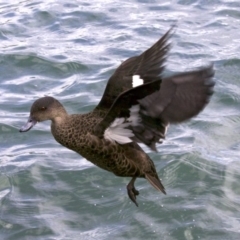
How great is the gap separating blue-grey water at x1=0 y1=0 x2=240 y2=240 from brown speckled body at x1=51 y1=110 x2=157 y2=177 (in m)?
0.99

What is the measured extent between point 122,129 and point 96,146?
24cm

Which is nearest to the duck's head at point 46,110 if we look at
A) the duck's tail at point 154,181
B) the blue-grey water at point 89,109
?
the duck's tail at point 154,181

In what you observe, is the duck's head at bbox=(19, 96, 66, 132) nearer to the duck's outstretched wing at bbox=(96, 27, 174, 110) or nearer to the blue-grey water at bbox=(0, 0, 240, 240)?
the duck's outstretched wing at bbox=(96, 27, 174, 110)

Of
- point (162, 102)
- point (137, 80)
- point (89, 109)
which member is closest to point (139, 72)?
point (137, 80)

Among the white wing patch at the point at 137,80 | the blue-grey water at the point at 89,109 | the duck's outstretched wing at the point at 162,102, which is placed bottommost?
the blue-grey water at the point at 89,109

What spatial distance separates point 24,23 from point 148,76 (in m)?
5.02

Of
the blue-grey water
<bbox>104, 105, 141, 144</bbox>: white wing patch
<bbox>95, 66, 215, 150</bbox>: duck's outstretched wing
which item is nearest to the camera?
<bbox>95, 66, 215, 150</bbox>: duck's outstretched wing

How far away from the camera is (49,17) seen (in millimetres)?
11281

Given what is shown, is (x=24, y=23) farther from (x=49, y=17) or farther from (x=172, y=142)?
(x=172, y=142)

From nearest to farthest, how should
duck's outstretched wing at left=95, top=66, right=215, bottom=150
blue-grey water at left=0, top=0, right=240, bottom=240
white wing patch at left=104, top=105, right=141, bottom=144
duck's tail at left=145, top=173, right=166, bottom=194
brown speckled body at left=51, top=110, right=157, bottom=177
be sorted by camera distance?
duck's outstretched wing at left=95, top=66, right=215, bottom=150
white wing patch at left=104, top=105, right=141, bottom=144
brown speckled body at left=51, top=110, right=157, bottom=177
duck's tail at left=145, top=173, right=166, bottom=194
blue-grey water at left=0, top=0, right=240, bottom=240

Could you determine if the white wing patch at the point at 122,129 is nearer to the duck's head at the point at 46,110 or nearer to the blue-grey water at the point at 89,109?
the duck's head at the point at 46,110

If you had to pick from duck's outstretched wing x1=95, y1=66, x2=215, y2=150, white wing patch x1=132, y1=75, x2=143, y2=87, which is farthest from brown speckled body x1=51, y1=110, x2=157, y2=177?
white wing patch x1=132, y1=75, x2=143, y2=87

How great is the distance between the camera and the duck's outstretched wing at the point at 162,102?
5285 millimetres

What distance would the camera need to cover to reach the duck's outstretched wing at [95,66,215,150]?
5.29 m
